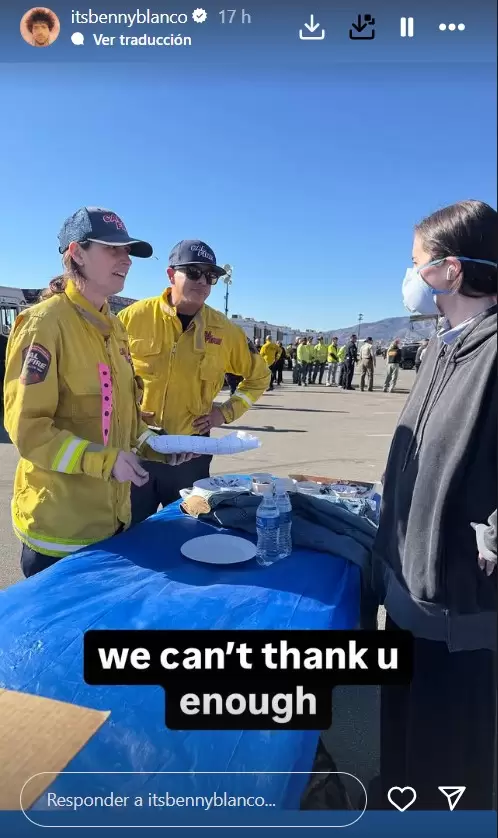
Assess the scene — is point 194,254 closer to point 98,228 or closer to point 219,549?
point 98,228

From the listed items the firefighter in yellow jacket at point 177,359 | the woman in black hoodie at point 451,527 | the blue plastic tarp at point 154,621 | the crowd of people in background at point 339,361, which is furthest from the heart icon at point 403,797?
the crowd of people in background at point 339,361

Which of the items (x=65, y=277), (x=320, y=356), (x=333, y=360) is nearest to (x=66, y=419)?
(x=65, y=277)

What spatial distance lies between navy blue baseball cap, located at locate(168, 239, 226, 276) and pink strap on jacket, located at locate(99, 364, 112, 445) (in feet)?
2.99

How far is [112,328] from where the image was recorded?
157 centimetres

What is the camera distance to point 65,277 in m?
1.51

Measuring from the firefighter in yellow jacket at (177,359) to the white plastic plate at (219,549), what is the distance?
76 centimetres

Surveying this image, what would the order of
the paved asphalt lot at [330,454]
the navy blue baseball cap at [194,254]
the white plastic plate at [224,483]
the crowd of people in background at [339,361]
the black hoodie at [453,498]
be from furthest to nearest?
1. the crowd of people in background at [339,361]
2. the navy blue baseball cap at [194,254]
3. the white plastic plate at [224,483]
4. the paved asphalt lot at [330,454]
5. the black hoodie at [453,498]

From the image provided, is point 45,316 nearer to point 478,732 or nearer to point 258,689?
point 258,689

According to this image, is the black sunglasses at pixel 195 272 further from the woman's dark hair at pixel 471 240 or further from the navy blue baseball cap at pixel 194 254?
the woman's dark hair at pixel 471 240

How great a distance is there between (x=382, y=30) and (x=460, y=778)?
134cm

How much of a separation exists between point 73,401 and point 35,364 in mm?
157

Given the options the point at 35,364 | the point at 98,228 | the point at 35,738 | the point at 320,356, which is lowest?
the point at 35,738

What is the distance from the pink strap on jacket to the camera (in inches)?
56.6

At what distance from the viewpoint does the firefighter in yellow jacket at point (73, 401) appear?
1.30 meters
